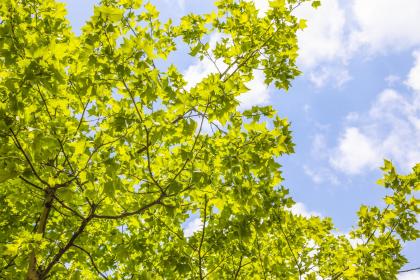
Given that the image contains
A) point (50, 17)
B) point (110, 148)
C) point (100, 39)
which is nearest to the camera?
point (100, 39)

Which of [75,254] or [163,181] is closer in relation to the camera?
[163,181]

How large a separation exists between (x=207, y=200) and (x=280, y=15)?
3375 millimetres

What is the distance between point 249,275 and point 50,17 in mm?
4596

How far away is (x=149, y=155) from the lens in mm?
3990

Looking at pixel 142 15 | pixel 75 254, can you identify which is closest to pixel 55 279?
pixel 75 254

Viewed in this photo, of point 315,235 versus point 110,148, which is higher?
point 110,148

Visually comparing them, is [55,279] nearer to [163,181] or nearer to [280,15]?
[163,181]

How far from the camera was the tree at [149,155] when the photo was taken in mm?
3201

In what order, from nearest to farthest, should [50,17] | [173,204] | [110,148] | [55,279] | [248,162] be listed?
[248,162]
[110,148]
[173,204]
[50,17]
[55,279]

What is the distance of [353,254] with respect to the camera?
4.62m

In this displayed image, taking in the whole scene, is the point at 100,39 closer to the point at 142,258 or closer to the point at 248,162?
the point at 248,162

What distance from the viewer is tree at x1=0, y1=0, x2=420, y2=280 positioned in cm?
320

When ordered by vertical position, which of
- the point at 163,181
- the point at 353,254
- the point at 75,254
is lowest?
the point at 353,254

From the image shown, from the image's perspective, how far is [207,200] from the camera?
13.2 ft
